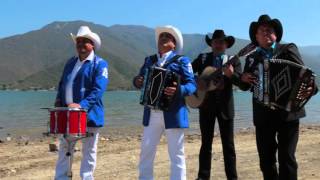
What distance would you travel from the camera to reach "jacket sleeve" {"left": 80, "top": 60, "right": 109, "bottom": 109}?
6223mm

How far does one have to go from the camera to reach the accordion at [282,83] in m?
A: 5.31

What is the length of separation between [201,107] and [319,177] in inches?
93.4

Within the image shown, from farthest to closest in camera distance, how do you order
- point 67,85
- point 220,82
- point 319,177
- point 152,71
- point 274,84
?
point 319,177 → point 220,82 → point 67,85 → point 152,71 → point 274,84

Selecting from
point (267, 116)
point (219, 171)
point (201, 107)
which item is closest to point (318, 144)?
point (219, 171)

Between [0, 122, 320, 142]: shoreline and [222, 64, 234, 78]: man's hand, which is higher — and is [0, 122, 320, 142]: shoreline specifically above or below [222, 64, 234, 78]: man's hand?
below

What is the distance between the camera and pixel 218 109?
738 centimetres

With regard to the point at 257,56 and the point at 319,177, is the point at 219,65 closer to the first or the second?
the point at 257,56

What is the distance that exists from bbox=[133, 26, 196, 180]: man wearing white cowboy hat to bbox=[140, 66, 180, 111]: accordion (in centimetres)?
14

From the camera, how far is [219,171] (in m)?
8.91

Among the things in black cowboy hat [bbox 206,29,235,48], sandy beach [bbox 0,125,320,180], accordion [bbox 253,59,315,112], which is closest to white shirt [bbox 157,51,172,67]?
accordion [bbox 253,59,315,112]

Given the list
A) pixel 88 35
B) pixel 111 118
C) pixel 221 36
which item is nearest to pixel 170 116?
pixel 88 35

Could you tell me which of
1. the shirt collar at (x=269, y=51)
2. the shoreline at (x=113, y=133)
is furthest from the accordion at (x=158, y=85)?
the shoreline at (x=113, y=133)

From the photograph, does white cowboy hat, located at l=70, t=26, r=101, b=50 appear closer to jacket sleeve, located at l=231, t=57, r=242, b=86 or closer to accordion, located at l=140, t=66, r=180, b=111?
accordion, located at l=140, t=66, r=180, b=111

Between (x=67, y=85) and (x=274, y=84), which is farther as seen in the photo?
(x=67, y=85)
